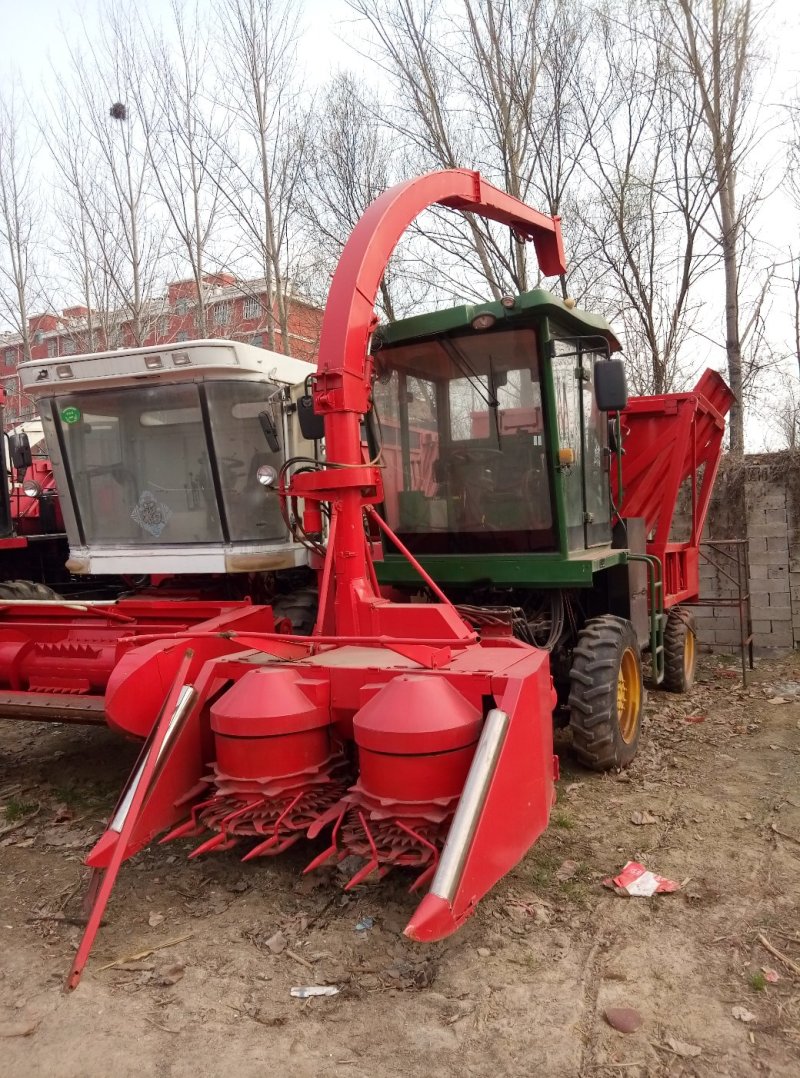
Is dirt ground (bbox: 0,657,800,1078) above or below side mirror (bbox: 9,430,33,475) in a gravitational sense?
below

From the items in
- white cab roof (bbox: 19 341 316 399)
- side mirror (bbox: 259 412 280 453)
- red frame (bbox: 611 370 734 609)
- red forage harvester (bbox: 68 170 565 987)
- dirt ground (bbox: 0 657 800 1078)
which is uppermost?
white cab roof (bbox: 19 341 316 399)

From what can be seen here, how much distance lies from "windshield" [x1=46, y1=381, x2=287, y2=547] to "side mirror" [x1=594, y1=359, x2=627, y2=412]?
2100 millimetres

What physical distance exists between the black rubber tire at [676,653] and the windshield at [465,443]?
2856mm

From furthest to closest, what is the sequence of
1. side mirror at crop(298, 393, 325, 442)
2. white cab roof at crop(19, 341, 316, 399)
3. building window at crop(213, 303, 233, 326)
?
building window at crop(213, 303, 233, 326)
white cab roof at crop(19, 341, 316, 399)
side mirror at crop(298, 393, 325, 442)

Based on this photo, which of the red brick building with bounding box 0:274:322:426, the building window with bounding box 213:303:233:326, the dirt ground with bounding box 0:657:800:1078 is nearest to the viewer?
the dirt ground with bounding box 0:657:800:1078

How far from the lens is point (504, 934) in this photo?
2.98m

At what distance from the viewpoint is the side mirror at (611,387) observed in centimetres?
520

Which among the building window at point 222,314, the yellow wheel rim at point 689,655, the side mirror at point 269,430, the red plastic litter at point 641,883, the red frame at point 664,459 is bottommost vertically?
the yellow wheel rim at point 689,655

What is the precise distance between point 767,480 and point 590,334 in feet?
14.5

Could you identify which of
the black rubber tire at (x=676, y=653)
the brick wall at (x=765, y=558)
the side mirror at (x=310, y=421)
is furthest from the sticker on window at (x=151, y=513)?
the brick wall at (x=765, y=558)

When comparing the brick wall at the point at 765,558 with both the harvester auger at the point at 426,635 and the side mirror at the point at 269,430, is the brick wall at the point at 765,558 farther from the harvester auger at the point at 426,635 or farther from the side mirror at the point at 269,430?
the side mirror at the point at 269,430

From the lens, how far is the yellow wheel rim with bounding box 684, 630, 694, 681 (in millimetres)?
7455

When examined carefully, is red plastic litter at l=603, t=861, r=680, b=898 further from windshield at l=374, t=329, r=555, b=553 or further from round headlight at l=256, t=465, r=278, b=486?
round headlight at l=256, t=465, r=278, b=486

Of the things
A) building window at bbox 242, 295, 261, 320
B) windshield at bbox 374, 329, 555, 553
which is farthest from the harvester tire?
building window at bbox 242, 295, 261, 320
